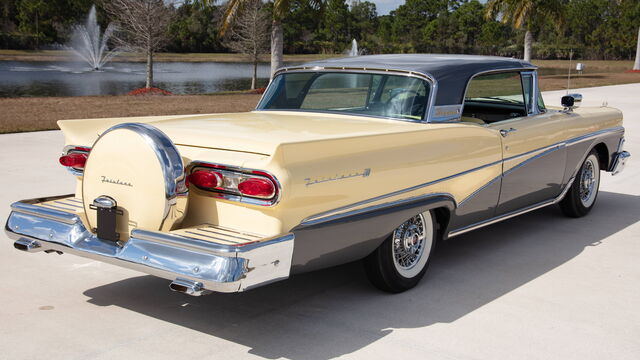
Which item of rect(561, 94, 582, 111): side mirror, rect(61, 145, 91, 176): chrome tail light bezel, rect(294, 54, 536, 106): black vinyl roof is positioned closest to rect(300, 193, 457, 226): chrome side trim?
rect(294, 54, 536, 106): black vinyl roof

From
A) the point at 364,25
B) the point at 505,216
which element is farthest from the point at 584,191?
the point at 364,25

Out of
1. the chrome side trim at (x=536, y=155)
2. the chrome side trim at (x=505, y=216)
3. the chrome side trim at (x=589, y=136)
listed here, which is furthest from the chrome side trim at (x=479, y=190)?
the chrome side trim at (x=589, y=136)

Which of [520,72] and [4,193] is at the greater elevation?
[520,72]

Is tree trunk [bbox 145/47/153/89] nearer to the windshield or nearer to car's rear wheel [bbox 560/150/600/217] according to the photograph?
car's rear wheel [bbox 560/150/600/217]

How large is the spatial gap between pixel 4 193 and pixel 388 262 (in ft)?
14.9

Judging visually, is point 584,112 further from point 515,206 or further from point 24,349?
point 24,349

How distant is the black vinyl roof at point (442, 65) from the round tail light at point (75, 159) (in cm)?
191

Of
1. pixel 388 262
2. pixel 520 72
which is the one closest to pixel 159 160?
pixel 388 262

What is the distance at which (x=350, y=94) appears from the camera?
18.4ft

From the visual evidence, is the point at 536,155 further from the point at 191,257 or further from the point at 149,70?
the point at 149,70

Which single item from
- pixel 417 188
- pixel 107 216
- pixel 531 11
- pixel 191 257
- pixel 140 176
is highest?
pixel 531 11

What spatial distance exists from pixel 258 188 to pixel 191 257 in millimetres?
467

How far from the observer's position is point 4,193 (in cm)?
730

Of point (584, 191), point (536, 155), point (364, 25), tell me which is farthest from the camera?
point (364, 25)
